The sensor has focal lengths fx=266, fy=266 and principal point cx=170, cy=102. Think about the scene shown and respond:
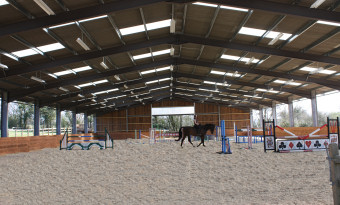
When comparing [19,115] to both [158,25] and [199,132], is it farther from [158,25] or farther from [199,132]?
[158,25]

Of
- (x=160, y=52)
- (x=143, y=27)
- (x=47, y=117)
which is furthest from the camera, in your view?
(x=47, y=117)

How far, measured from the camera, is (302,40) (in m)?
12.6

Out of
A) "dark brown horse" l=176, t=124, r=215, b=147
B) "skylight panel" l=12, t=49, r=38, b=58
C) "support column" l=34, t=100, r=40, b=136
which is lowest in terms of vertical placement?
"dark brown horse" l=176, t=124, r=215, b=147

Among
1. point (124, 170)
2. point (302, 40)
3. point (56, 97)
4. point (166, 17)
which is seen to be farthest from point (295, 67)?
point (56, 97)

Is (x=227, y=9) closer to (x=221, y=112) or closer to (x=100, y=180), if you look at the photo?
(x=100, y=180)

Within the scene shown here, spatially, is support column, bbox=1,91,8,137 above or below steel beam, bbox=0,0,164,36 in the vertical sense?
below

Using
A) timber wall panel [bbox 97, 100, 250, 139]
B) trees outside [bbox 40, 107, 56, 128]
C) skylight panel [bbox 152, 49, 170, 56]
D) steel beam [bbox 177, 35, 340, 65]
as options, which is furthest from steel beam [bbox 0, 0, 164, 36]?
trees outside [bbox 40, 107, 56, 128]

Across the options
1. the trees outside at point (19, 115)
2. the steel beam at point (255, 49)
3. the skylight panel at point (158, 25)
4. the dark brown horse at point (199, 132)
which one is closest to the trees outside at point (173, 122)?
the trees outside at point (19, 115)

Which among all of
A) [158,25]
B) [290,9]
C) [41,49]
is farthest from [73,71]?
[290,9]

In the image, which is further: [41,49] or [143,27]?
[41,49]

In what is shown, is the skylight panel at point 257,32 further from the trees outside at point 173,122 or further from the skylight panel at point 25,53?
the trees outside at point 173,122

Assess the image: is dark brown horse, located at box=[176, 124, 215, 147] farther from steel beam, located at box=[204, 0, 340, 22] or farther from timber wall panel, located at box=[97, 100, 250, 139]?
timber wall panel, located at box=[97, 100, 250, 139]

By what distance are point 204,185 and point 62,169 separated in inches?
193

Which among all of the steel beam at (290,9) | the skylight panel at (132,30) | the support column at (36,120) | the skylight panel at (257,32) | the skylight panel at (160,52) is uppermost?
the skylight panel at (160,52)
